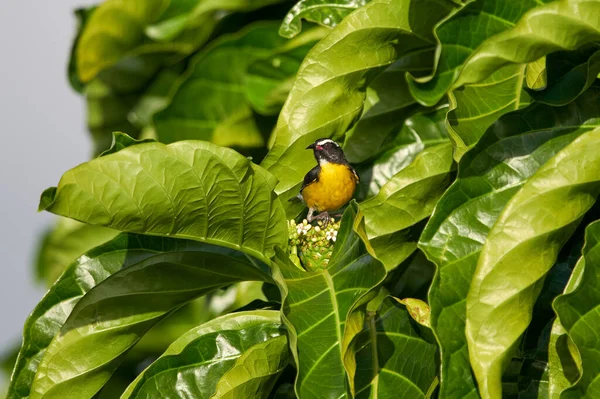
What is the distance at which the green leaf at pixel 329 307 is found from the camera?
140cm

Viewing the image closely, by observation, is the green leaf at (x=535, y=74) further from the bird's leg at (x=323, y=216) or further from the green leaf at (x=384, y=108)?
the bird's leg at (x=323, y=216)

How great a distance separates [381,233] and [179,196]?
40 cm

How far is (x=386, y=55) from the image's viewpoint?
1834 millimetres

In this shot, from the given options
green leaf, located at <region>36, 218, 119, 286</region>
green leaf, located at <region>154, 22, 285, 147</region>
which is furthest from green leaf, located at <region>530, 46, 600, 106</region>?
green leaf, located at <region>36, 218, 119, 286</region>

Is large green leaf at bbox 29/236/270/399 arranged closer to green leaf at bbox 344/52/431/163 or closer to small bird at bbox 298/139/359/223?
small bird at bbox 298/139/359/223

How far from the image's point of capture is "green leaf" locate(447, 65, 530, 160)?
1535 millimetres

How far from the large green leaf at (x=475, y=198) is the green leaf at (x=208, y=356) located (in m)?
0.36

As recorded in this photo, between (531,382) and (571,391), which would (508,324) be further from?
(531,382)

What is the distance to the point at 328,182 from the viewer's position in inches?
80.6

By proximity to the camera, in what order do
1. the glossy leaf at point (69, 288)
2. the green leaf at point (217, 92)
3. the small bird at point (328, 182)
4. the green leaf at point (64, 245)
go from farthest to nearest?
the green leaf at point (64, 245)
the green leaf at point (217, 92)
the small bird at point (328, 182)
the glossy leaf at point (69, 288)

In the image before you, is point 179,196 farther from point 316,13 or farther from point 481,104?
point 316,13

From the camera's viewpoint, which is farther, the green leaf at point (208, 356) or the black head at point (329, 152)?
the black head at point (329, 152)

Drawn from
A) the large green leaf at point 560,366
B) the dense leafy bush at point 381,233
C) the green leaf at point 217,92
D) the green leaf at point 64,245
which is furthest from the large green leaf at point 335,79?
the green leaf at point 64,245

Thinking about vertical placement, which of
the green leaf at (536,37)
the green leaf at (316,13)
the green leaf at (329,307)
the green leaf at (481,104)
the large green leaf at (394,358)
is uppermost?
the green leaf at (536,37)
